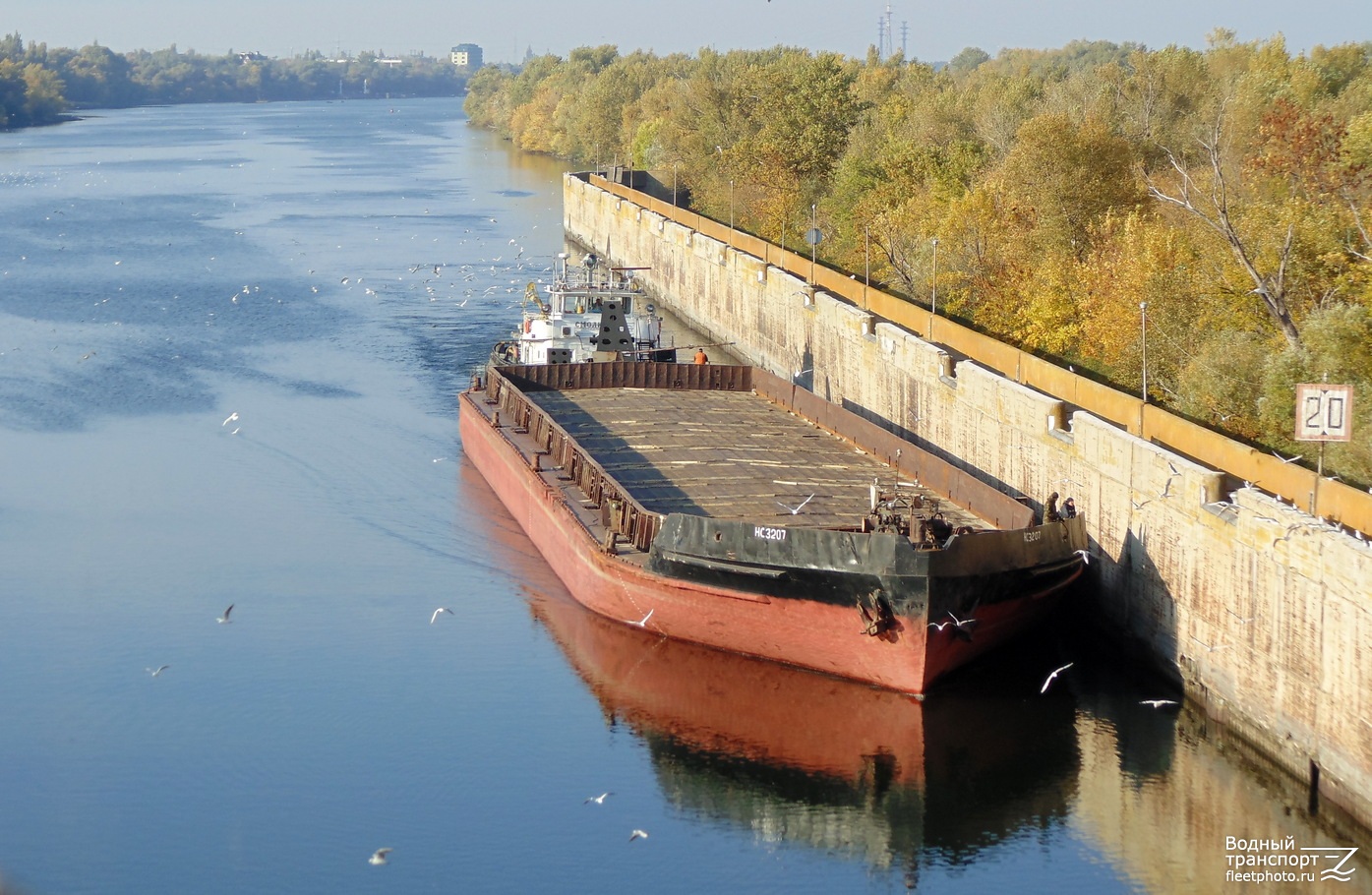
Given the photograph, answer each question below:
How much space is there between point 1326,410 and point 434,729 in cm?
1129

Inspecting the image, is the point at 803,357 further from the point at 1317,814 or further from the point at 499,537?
the point at 1317,814

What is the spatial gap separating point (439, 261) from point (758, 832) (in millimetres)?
49140

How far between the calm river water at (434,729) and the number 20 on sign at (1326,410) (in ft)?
13.1

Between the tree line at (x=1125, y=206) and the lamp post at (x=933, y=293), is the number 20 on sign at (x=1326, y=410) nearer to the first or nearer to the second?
the tree line at (x=1125, y=206)

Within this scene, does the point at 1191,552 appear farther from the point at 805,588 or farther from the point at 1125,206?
the point at 1125,206

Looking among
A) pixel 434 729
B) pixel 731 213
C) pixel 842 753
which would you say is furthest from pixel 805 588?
pixel 731 213

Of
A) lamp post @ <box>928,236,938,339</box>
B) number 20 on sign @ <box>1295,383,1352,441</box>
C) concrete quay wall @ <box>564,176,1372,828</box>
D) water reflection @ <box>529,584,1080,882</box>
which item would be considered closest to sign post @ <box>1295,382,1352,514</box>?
number 20 on sign @ <box>1295,383,1352,441</box>

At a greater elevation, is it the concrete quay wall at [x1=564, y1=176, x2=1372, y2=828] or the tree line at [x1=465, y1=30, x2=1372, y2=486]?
the tree line at [x1=465, y1=30, x2=1372, y2=486]

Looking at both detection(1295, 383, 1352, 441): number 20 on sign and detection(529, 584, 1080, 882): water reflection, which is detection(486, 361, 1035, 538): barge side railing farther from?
detection(1295, 383, 1352, 441): number 20 on sign

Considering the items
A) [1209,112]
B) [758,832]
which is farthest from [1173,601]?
[1209,112]

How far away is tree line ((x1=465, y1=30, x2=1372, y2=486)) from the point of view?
26922 mm

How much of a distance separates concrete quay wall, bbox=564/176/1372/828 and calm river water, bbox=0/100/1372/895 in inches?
27.5

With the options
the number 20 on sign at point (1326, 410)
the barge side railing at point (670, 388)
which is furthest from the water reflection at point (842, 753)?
the number 20 on sign at point (1326, 410)

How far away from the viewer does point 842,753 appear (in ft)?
66.0
